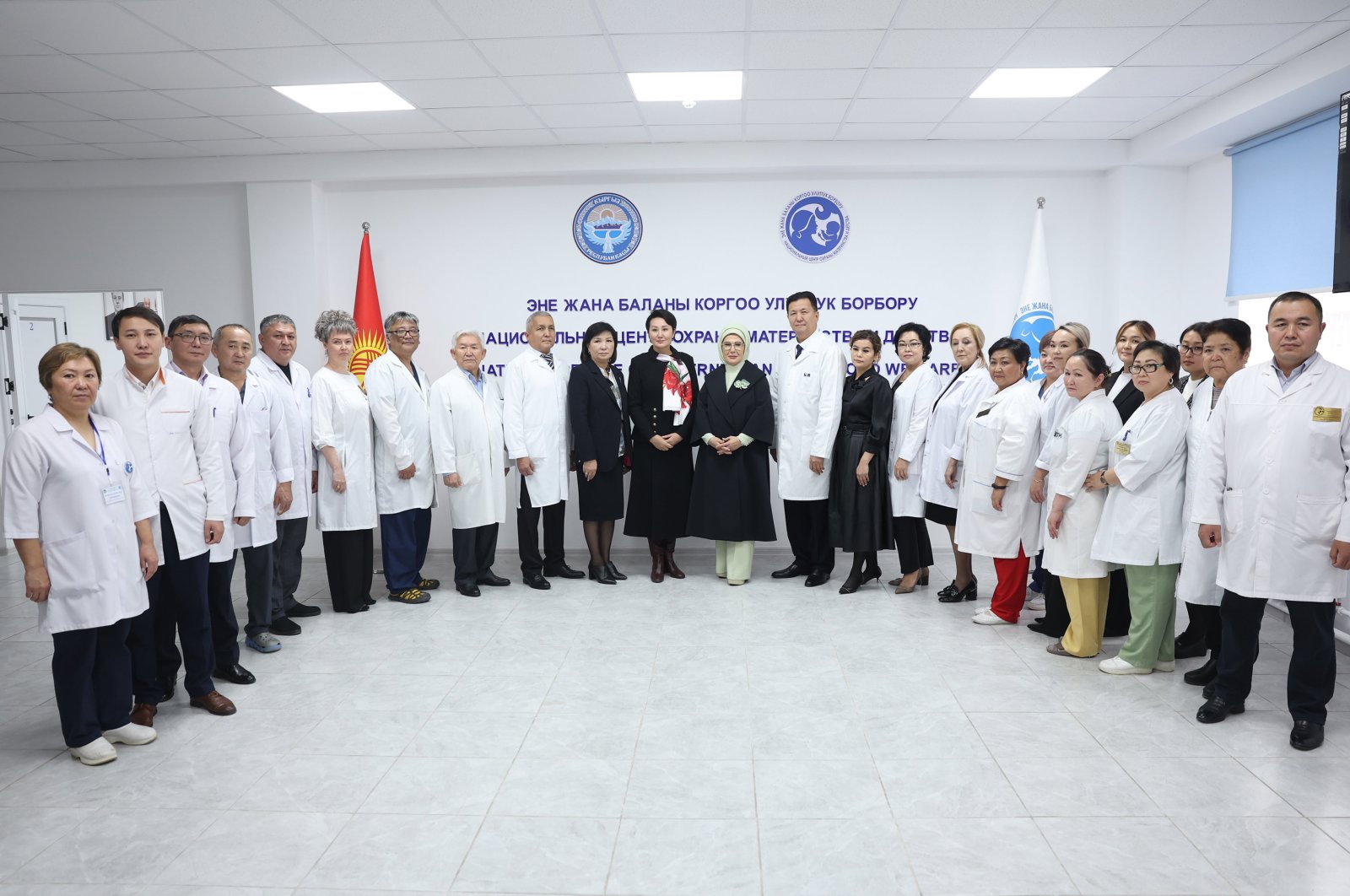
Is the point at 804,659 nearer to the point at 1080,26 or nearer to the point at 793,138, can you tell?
the point at 1080,26

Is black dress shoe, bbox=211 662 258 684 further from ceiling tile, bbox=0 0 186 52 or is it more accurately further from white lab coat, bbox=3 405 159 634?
ceiling tile, bbox=0 0 186 52

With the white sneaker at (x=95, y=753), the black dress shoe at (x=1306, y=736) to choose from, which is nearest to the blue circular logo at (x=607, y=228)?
the white sneaker at (x=95, y=753)

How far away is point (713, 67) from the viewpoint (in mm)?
4164

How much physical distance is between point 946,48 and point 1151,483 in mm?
2163

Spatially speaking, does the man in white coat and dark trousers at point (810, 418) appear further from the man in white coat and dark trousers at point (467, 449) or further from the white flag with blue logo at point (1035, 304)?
the man in white coat and dark trousers at point (467, 449)

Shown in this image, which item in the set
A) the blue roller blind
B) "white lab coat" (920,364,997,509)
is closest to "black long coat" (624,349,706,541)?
"white lab coat" (920,364,997,509)

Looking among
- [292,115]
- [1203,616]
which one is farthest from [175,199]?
[1203,616]

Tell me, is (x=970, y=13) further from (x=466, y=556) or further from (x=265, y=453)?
(x=466, y=556)

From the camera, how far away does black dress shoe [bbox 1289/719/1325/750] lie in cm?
281

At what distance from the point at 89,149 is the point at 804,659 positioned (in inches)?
224

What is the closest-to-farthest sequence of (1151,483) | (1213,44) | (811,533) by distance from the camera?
(1151,483), (1213,44), (811,533)

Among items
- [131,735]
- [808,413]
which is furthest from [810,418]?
[131,735]

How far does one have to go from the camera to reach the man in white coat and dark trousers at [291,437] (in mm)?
4078

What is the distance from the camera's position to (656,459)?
5.07m
